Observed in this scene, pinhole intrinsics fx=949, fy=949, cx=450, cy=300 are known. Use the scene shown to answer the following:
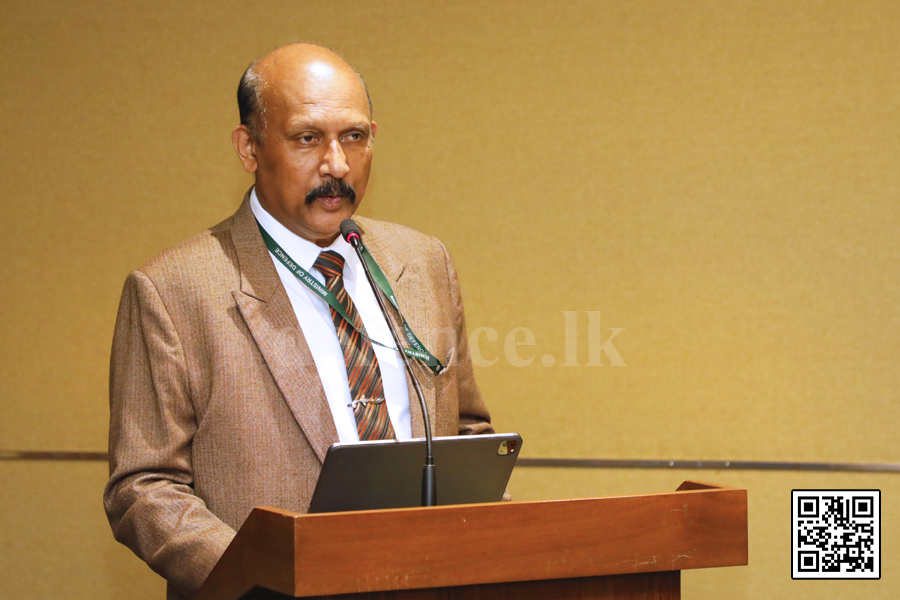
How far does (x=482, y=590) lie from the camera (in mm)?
1303

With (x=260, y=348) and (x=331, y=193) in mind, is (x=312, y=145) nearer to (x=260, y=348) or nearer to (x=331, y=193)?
(x=331, y=193)

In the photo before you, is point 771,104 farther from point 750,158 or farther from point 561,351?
point 561,351

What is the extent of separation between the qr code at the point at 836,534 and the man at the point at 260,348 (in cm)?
170

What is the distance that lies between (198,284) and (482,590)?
3.05 ft

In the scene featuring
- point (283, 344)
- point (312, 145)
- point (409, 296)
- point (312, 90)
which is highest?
point (312, 90)

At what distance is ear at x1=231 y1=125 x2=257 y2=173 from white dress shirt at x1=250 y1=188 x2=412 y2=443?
0.23ft

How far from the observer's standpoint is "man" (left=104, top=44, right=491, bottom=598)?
1.81 metres

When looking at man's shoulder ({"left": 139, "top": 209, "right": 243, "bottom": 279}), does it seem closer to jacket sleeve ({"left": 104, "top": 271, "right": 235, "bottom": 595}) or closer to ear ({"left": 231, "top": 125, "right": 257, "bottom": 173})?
jacket sleeve ({"left": 104, "top": 271, "right": 235, "bottom": 595})

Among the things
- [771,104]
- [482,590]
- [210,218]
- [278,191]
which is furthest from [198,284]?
[771,104]

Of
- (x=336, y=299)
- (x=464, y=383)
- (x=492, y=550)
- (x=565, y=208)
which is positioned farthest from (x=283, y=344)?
(x=565, y=208)

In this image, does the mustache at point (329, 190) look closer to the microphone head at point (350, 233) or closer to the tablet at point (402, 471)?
the microphone head at point (350, 233)

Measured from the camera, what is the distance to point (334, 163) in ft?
6.52

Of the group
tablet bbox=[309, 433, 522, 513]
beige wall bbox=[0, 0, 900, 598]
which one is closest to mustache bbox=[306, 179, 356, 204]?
tablet bbox=[309, 433, 522, 513]

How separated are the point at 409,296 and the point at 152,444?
65 centimetres
